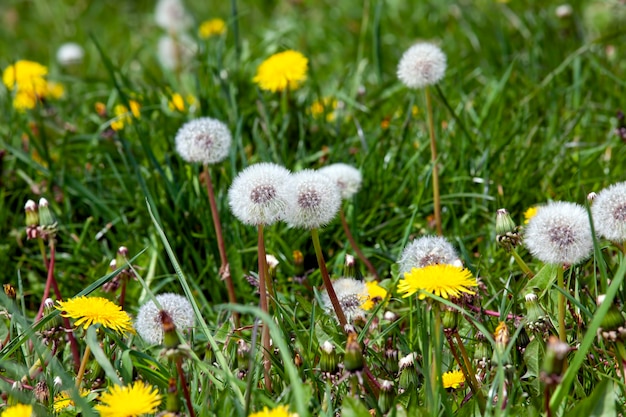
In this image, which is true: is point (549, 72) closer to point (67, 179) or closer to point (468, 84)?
point (468, 84)

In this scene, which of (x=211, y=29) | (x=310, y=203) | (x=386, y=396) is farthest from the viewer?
(x=211, y=29)

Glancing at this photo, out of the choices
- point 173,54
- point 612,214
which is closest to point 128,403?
point 612,214

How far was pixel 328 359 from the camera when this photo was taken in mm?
1747

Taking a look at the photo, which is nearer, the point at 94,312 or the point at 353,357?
the point at 353,357

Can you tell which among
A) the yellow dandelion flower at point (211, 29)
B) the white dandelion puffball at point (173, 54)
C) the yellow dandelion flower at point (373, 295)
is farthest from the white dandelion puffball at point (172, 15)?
the yellow dandelion flower at point (373, 295)

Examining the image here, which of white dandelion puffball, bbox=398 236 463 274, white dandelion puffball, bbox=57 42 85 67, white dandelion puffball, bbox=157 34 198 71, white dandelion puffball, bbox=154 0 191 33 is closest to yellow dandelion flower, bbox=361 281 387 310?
white dandelion puffball, bbox=398 236 463 274

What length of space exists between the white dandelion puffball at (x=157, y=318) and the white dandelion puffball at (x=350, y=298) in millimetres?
365

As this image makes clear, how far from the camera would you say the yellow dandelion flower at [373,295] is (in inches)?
88.6

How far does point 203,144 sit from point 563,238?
1107 millimetres

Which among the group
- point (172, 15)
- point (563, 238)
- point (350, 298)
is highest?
point (172, 15)

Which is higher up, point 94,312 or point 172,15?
point 172,15

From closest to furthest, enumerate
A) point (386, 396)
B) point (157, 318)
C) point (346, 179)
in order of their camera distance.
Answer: point (386, 396) → point (157, 318) → point (346, 179)

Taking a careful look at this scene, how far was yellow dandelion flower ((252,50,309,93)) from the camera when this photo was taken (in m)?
3.37

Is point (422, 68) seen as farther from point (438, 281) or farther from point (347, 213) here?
point (438, 281)
